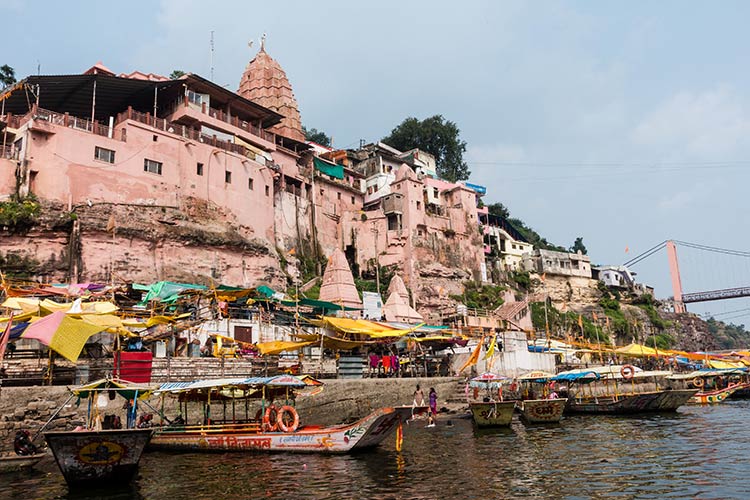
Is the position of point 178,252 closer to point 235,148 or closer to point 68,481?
point 235,148

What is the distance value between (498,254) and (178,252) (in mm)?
40763

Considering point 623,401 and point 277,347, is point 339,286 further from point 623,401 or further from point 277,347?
point 623,401

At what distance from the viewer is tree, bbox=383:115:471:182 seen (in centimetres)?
7750

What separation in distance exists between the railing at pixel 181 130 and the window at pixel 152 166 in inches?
95.6

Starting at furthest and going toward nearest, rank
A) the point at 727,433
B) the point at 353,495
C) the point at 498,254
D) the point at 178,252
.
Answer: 1. the point at 498,254
2. the point at 178,252
3. the point at 727,433
4. the point at 353,495

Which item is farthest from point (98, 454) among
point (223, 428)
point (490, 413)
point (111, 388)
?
point (490, 413)

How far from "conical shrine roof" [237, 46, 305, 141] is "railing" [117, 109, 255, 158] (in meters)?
13.6

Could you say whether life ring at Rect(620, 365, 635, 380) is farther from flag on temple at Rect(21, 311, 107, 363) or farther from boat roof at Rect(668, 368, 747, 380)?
flag on temple at Rect(21, 311, 107, 363)

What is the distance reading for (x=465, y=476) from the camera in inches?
495

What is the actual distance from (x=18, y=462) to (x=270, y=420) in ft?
20.6

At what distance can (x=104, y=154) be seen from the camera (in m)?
33.7

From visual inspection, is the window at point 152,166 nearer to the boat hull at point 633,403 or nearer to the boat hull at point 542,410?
the boat hull at point 542,410

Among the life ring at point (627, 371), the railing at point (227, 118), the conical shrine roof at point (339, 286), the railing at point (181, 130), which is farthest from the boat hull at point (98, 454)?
the railing at point (227, 118)

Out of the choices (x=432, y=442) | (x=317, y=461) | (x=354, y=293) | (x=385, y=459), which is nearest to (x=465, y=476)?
(x=385, y=459)
